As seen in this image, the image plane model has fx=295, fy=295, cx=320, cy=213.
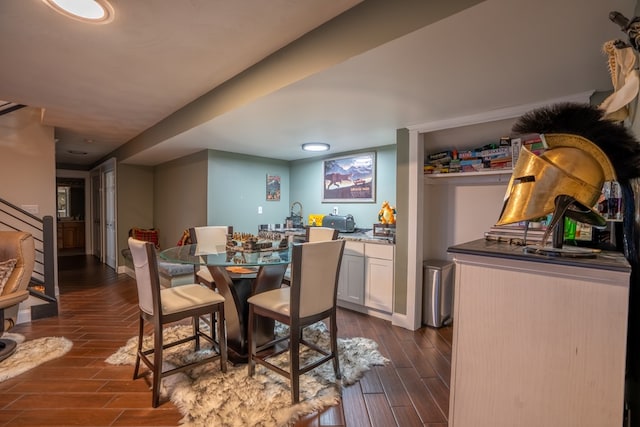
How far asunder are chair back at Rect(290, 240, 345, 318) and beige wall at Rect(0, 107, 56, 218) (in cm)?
378

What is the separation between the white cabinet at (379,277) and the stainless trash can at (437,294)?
352 millimetres

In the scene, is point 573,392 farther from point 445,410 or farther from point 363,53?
Result: point 363,53

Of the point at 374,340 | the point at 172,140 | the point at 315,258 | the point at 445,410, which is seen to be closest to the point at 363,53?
the point at 315,258

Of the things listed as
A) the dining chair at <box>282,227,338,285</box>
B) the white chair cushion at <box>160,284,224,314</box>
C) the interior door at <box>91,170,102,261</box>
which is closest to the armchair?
the white chair cushion at <box>160,284,224,314</box>

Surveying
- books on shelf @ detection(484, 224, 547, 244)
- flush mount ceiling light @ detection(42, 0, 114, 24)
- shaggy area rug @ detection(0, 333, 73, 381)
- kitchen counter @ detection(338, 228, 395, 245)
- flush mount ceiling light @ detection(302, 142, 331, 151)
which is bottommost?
shaggy area rug @ detection(0, 333, 73, 381)

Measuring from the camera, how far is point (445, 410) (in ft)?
5.77

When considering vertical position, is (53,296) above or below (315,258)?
below

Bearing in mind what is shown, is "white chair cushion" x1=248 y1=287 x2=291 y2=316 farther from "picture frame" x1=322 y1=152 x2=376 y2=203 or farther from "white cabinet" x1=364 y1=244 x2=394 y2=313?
"picture frame" x1=322 y1=152 x2=376 y2=203

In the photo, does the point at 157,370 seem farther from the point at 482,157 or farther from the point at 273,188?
the point at 273,188

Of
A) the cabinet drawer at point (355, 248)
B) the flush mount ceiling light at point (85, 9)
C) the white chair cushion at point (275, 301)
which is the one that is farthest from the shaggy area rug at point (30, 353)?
the cabinet drawer at point (355, 248)

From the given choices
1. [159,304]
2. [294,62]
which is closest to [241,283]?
[159,304]

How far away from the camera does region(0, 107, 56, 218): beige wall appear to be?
3.46 metres

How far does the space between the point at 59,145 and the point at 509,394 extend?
22.3ft

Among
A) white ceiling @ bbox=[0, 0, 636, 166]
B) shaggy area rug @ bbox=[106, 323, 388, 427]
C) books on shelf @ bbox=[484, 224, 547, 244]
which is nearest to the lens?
books on shelf @ bbox=[484, 224, 547, 244]
